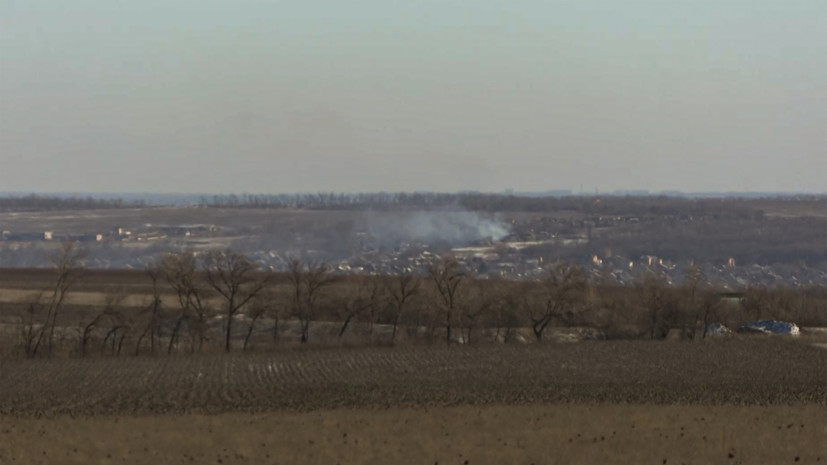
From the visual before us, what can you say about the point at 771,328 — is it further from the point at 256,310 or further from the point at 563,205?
the point at 563,205

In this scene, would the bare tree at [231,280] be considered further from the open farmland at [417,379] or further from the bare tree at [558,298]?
the bare tree at [558,298]

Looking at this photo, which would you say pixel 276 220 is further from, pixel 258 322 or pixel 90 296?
pixel 258 322

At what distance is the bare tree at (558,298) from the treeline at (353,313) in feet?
0.26

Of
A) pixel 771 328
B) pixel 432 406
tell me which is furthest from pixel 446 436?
pixel 771 328

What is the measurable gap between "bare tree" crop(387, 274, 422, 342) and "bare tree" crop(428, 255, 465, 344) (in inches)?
47.8

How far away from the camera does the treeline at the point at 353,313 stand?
43.9m

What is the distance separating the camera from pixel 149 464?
19.4 meters

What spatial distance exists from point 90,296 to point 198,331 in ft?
61.2

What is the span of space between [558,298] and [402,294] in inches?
332

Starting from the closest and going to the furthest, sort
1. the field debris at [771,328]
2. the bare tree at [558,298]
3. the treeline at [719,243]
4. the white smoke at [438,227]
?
the bare tree at [558,298], the field debris at [771,328], the treeline at [719,243], the white smoke at [438,227]

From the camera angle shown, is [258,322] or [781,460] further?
[258,322]

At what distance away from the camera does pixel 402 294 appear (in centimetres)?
4984

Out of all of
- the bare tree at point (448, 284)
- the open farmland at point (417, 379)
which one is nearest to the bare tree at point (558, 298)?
the bare tree at point (448, 284)

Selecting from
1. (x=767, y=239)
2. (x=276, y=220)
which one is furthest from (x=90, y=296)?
(x=767, y=239)
